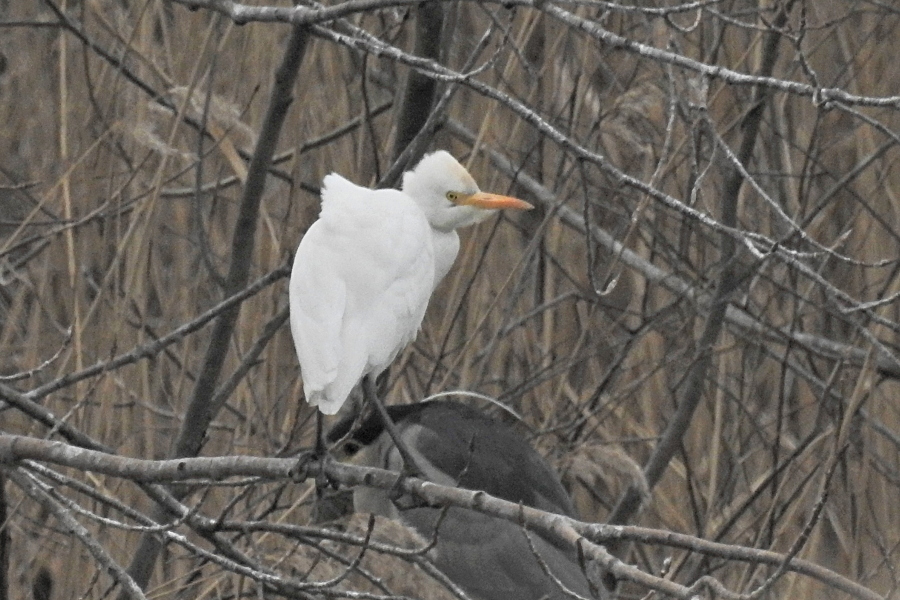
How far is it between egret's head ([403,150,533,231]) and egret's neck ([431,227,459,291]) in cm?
4

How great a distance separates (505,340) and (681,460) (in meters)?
0.48

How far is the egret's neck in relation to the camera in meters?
2.40

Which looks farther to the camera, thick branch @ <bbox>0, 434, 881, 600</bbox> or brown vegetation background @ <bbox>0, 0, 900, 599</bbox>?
brown vegetation background @ <bbox>0, 0, 900, 599</bbox>

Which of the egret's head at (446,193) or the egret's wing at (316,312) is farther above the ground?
the egret's head at (446,193)

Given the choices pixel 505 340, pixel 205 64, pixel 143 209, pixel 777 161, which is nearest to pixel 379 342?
pixel 143 209

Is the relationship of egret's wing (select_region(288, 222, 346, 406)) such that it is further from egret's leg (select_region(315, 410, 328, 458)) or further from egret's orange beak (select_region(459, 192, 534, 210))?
egret's orange beak (select_region(459, 192, 534, 210))

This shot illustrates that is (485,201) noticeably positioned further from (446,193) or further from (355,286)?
(355,286)

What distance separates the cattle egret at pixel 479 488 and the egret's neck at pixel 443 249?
400 mm

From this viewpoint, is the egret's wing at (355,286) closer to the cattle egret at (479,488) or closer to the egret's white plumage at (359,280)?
the egret's white plumage at (359,280)

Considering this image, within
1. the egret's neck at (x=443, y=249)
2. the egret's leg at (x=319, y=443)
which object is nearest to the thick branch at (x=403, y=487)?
the egret's leg at (x=319, y=443)

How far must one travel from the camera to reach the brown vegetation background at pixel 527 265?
105 inches

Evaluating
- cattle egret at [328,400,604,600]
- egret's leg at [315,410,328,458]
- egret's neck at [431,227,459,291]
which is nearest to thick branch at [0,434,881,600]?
egret's leg at [315,410,328,458]

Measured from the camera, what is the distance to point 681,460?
321 centimetres

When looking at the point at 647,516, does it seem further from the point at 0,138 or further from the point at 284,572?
the point at 0,138
